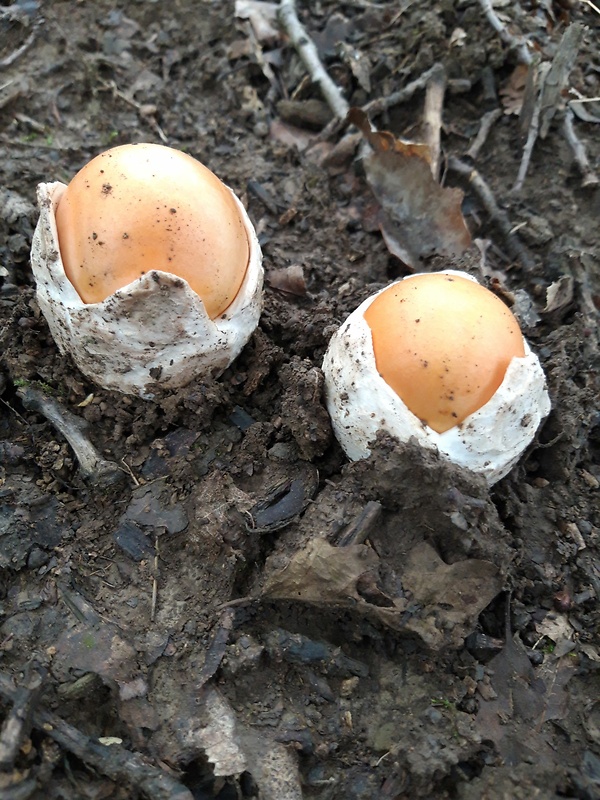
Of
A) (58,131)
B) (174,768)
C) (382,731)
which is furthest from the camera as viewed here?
(58,131)

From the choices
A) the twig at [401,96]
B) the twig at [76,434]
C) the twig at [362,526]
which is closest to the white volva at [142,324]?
the twig at [76,434]

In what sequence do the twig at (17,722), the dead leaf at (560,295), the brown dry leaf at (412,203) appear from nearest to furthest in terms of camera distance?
→ the twig at (17,722)
the dead leaf at (560,295)
the brown dry leaf at (412,203)

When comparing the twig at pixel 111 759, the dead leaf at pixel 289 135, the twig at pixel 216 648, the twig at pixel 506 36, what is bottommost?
the twig at pixel 216 648

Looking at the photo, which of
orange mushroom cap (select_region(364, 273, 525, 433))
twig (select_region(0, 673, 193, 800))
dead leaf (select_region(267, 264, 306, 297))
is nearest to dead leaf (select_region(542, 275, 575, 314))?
orange mushroom cap (select_region(364, 273, 525, 433))

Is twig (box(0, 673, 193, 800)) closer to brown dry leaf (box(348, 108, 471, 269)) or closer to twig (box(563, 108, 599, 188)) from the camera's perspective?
brown dry leaf (box(348, 108, 471, 269))

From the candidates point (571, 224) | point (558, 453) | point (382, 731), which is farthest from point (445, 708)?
point (571, 224)

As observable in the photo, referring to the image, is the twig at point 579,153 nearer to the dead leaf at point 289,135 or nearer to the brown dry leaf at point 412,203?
the brown dry leaf at point 412,203

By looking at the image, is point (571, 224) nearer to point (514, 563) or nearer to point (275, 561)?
point (514, 563)
